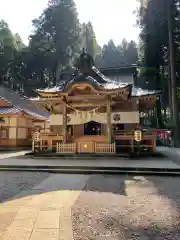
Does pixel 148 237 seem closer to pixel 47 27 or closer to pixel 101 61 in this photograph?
pixel 47 27

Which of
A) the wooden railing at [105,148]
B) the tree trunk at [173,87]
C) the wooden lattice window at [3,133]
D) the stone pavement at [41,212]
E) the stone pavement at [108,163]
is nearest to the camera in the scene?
the stone pavement at [41,212]

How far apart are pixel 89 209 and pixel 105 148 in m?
8.05

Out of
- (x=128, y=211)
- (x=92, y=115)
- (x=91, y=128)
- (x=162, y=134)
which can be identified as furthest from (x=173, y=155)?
(x=162, y=134)

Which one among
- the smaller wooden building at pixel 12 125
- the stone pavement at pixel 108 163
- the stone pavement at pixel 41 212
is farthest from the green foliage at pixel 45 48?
the stone pavement at pixel 41 212

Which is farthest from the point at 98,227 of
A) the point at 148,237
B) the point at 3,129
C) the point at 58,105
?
the point at 3,129

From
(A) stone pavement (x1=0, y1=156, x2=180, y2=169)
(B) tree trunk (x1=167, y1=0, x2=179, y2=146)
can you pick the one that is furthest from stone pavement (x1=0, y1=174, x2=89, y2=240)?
(B) tree trunk (x1=167, y1=0, x2=179, y2=146)

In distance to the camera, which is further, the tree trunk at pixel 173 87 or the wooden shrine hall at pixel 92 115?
the tree trunk at pixel 173 87

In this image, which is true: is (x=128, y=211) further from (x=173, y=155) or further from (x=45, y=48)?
(x=45, y=48)

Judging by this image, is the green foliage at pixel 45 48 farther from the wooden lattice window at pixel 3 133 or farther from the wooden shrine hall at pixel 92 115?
the wooden shrine hall at pixel 92 115

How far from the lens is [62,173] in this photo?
804cm

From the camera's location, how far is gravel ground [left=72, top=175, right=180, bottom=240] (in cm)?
312

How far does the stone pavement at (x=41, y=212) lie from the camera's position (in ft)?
10.0

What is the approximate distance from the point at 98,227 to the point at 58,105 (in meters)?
12.7

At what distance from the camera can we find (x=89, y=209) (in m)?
4.10
